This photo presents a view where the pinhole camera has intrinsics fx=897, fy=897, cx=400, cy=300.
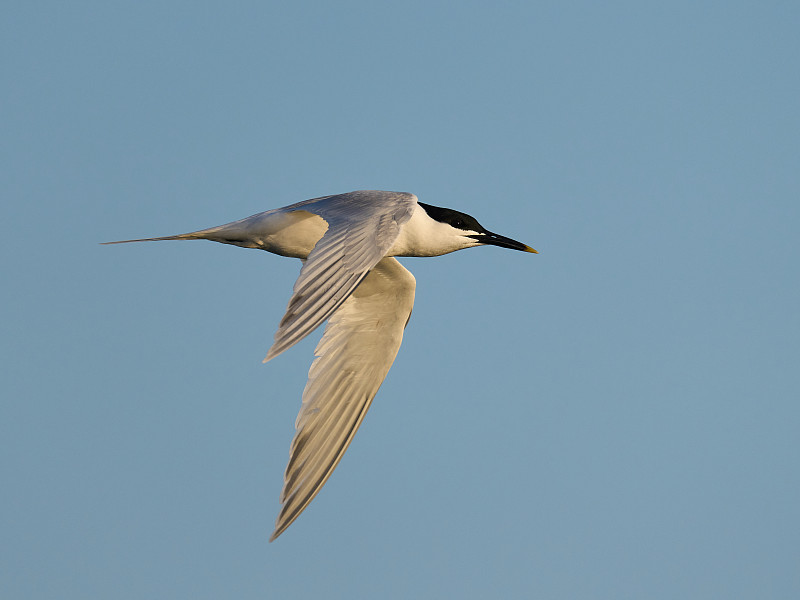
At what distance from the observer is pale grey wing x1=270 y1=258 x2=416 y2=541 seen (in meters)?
8.78

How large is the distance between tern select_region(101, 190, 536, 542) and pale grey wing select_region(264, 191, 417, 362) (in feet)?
0.04

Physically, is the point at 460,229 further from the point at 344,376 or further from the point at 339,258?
the point at 339,258

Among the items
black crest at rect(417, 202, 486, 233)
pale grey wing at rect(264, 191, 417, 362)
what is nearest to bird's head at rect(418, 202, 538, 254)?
black crest at rect(417, 202, 486, 233)

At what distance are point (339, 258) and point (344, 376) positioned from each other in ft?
11.3

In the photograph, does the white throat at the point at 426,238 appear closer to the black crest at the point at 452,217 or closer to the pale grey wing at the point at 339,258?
the black crest at the point at 452,217

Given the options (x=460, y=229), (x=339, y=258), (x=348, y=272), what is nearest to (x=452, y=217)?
(x=460, y=229)

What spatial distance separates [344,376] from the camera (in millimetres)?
9695

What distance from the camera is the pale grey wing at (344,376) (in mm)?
8781

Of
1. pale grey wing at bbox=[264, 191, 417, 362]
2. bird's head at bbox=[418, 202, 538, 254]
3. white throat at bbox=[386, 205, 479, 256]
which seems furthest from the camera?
bird's head at bbox=[418, 202, 538, 254]

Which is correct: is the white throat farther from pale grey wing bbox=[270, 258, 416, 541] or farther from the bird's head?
pale grey wing bbox=[270, 258, 416, 541]

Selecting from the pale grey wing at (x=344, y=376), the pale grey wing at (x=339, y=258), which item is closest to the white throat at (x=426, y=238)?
the pale grey wing at (x=344, y=376)

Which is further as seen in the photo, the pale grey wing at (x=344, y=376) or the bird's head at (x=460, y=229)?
the bird's head at (x=460, y=229)

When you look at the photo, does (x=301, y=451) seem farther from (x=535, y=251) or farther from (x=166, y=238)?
(x=535, y=251)

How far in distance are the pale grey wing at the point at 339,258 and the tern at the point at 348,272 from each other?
0.04 feet
